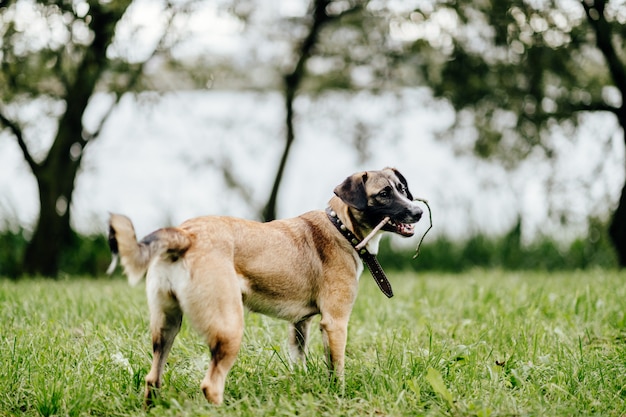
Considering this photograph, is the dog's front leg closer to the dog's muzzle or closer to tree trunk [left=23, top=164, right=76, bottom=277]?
the dog's muzzle

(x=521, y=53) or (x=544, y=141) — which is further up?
(x=521, y=53)

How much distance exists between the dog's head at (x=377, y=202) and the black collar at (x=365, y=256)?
0.12 metres

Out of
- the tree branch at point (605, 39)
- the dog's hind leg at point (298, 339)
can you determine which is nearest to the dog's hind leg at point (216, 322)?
the dog's hind leg at point (298, 339)

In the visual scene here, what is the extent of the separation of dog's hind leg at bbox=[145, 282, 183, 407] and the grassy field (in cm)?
10

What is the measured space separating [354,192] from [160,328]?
1427 millimetres

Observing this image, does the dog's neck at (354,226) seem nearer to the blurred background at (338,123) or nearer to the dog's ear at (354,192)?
the dog's ear at (354,192)

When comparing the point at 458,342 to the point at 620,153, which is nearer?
the point at 458,342

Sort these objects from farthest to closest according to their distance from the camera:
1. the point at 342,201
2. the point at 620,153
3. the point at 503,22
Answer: the point at 620,153
the point at 503,22
the point at 342,201

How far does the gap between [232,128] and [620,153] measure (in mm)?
5618

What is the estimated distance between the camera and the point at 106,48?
8758 millimetres

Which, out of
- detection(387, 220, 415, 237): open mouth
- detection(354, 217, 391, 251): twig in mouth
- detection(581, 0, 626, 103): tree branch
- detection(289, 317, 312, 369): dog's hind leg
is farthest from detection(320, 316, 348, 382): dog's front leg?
detection(581, 0, 626, 103): tree branch

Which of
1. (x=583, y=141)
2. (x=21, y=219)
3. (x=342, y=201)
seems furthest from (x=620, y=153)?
(x=21, y=219)

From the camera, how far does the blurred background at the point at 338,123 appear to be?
915 cm

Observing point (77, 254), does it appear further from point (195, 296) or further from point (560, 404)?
point (560, 404)
